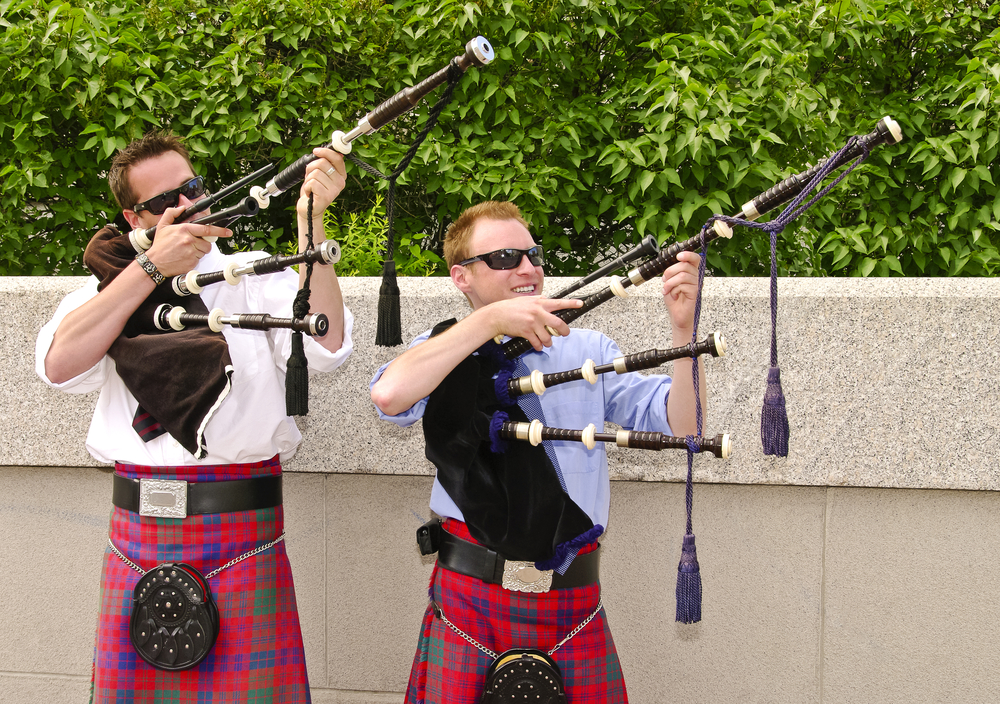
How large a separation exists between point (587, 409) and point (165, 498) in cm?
115

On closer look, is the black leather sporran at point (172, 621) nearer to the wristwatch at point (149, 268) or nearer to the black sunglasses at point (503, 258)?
the wristwatch at point (149, 268)

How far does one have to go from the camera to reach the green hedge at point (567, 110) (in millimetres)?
3162

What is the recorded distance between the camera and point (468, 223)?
→ 82.0 inches

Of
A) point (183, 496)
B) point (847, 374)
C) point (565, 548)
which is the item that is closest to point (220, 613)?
point (183, 496)

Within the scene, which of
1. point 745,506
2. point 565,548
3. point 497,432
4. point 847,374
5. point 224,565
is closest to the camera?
point 497,432

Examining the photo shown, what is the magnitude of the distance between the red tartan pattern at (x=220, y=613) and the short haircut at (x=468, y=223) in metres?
0.83

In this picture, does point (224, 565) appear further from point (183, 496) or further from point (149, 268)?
point (149, 268)

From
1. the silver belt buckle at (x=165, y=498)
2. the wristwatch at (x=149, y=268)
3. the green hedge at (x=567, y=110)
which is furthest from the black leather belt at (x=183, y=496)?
the green hedge at (x=567, y=110)

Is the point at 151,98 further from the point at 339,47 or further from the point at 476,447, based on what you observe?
the point at 476,447

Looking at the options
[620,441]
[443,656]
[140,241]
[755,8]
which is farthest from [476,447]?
[755,8]

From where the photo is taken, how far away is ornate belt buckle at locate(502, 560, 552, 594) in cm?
191

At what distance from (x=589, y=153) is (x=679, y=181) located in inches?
16.8

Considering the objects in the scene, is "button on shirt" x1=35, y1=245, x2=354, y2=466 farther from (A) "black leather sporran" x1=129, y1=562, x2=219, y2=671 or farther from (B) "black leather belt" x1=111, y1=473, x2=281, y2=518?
(A) "black leather sporran" x1=129, y1=562, x2=219, y2=671

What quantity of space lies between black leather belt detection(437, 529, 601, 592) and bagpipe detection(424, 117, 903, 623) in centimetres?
4
